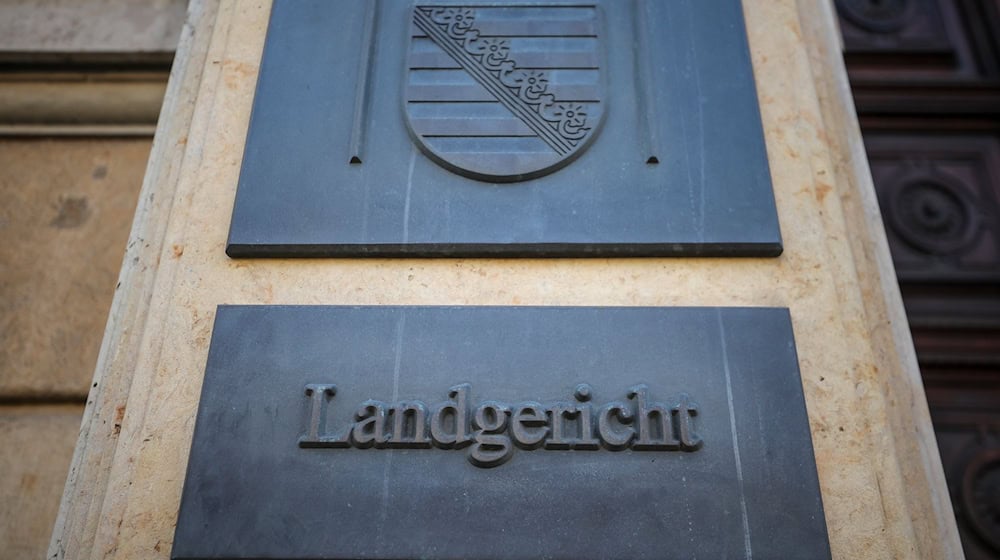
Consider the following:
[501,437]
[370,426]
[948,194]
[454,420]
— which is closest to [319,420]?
[370,426]

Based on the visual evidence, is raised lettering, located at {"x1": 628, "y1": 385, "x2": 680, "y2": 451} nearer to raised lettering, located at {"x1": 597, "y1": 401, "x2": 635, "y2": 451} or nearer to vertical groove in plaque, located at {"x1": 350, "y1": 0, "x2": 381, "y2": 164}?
raised lettering, located at {"x1": 597, "y1": 401, "x2": 635, "y2": 451}

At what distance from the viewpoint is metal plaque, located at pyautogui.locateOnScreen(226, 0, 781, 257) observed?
2.24 metres

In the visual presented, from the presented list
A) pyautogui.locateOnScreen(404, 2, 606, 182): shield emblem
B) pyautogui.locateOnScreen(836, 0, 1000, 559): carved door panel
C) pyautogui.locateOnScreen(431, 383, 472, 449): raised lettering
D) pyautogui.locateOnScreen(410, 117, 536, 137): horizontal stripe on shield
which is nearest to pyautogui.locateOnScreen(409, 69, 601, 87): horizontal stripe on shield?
pyautogui.locateOnScreen(404, 2, 606, 182): shield emblem

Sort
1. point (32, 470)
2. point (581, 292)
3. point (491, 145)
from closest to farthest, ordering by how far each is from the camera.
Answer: point (581, 292)
point (491, 145)
point (32, 470)

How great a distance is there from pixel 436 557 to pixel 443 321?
59 centimetres

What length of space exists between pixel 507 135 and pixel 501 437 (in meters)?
0.88

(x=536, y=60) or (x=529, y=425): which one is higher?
(x=536, y=60)

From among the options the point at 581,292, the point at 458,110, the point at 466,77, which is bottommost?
the point at 581,292

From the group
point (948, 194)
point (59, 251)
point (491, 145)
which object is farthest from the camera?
point (948, 194)

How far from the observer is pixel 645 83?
2.44 m

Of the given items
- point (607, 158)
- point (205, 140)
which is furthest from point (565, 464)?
point (205, 140)

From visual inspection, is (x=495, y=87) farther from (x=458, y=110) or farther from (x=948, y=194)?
(x=948, y=194)

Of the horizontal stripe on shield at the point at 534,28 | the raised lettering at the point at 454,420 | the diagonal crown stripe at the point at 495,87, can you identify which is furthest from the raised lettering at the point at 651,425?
the horizontal stripe on shield at the point at 534,28

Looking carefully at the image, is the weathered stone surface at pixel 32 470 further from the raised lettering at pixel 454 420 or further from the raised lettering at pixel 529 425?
the raised lettering at pixel 529 425
